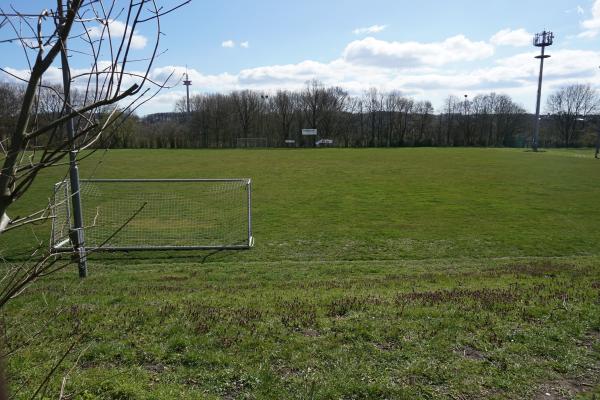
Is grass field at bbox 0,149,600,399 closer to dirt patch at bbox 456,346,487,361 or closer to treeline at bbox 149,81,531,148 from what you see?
dirt patch at bbox 456,346,487,361

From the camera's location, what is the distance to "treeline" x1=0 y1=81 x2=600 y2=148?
320ft

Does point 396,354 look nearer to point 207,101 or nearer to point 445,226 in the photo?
point 445,226

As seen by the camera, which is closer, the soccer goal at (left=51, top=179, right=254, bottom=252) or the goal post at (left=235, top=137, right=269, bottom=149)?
the soccer goal at (left=51, top=179, right=254, bottom=252)

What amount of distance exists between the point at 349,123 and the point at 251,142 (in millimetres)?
23051

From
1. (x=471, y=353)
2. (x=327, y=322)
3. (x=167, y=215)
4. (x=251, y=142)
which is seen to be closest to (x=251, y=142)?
(x=251, y=142)

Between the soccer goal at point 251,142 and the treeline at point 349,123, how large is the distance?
0.21 meters

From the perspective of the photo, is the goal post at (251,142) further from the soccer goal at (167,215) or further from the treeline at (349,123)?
the soccer goal at (167,215)

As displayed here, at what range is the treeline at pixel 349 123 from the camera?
97.7 metres

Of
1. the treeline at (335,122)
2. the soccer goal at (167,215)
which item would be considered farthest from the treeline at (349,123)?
the soccer goal at (167,215)

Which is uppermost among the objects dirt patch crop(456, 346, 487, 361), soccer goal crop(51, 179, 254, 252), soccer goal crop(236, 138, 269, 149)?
soccer goal crop(236, 138, 269, 149)

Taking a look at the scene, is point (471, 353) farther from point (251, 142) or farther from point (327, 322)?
point (251, 142)

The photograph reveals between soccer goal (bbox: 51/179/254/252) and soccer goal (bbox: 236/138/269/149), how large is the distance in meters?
71.7

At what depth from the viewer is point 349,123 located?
103 metres

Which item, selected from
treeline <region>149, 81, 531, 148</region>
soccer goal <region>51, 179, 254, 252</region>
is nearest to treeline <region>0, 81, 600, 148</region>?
treeline <region>149, 81, 531, 148</region>
